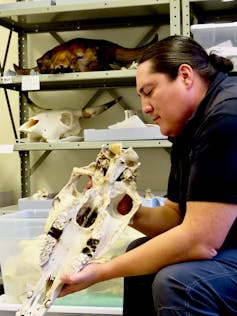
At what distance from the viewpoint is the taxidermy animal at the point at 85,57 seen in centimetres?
236

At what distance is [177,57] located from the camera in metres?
1.31

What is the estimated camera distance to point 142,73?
1356 mm

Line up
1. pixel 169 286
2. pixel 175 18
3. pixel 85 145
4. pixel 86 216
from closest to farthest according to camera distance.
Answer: pixel 169 286 → pixel 86 216 → pixel 175 18 → pixel 85 145

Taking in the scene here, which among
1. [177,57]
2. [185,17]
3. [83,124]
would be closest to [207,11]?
[185,17]

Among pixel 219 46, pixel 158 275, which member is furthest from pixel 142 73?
pixel 219 46

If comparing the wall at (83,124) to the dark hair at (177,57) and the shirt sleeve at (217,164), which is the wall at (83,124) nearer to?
the dark hair at (177,57)

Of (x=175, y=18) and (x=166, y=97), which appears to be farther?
(x=175, y=18)

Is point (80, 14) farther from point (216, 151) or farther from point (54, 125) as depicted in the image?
point (216, 151)

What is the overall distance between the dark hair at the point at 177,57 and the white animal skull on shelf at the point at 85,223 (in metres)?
0.26

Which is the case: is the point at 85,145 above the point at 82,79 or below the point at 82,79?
below

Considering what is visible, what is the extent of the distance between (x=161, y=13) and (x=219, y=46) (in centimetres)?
59

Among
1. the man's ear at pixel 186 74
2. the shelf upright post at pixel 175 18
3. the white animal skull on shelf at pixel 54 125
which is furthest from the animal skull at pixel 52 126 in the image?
the man's ear at pixel 186 74

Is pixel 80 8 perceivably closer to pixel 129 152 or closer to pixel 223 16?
pixel 223 16

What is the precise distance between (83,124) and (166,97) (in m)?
1.49
